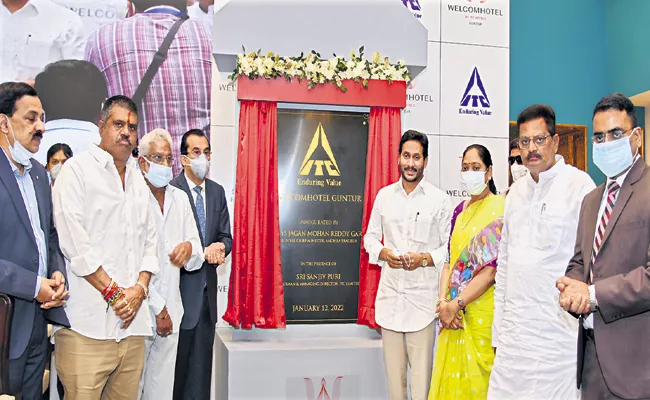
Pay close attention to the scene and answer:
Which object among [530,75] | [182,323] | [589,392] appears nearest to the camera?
[589,392]

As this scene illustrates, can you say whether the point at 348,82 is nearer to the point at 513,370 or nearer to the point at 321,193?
the point at 321,193

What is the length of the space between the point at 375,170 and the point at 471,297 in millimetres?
1293

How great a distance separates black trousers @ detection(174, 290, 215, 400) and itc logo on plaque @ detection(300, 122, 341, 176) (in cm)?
114

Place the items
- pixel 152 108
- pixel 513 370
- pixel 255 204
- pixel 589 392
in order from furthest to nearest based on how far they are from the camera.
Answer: pixel 152 108 → pixel 255 204 → pixel 513 370 → pixel 589 392

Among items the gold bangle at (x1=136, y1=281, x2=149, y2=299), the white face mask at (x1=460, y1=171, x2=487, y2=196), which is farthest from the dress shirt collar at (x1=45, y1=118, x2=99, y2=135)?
the white face mask at (x1=460, y1=171, x2=487, y2=196)

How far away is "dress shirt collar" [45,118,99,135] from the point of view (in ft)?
16.6

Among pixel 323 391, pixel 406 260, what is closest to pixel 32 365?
pixel 323 391

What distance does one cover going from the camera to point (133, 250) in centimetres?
266

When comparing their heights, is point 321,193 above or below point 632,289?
above

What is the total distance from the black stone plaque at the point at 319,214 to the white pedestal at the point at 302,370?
310mm

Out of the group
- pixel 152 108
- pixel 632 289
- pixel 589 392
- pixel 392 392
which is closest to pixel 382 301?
pixel 392 392

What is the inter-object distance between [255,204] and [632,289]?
2.56m

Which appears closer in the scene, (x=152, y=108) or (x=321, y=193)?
(x=321, y=193)

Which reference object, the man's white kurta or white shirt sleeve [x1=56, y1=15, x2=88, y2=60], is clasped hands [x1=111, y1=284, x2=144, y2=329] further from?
white shirt sleeve [x1=56, y1=15, x2=88, y2=60]
